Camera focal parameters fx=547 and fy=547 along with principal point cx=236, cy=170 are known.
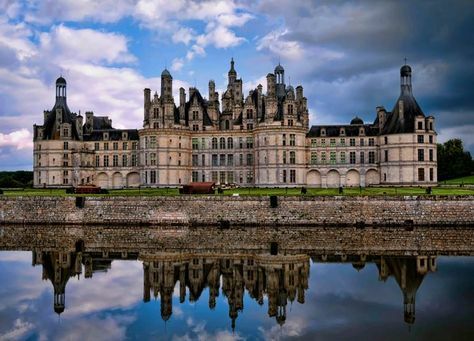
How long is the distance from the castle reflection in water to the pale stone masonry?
111ft

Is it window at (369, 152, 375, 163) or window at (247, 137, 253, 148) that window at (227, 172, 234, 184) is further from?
window at (369, 152, 375, 163)

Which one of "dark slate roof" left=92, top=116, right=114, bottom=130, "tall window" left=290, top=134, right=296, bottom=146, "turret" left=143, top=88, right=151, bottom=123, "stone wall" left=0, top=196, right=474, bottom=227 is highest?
"turret" left=143, top=88, right=151, bottom=123

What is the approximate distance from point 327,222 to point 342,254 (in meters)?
13.0

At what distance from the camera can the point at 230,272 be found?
25.1 metres

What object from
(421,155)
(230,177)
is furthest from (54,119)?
(421,155)

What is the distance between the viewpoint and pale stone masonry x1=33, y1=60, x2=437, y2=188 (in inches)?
2452

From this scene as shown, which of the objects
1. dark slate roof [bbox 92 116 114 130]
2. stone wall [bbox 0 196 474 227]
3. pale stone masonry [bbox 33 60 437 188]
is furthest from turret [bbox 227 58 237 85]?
stone wall [bbox 0 196 474 227]

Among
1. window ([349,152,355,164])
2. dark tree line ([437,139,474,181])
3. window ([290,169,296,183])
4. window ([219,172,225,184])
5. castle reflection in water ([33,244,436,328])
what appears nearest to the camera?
castle reflection in water ([33,244,436,328])

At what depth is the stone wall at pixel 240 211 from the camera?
42.1 m

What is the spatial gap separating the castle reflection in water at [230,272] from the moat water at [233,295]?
5 centimetres

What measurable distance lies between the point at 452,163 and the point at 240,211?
56.4 metres

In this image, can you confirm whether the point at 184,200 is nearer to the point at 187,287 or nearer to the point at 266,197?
the point at 266,197

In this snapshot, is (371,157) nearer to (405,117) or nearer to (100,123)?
(405,117)

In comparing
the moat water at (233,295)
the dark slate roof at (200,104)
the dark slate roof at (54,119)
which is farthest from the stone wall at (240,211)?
the dark slate roof at (54,119)
